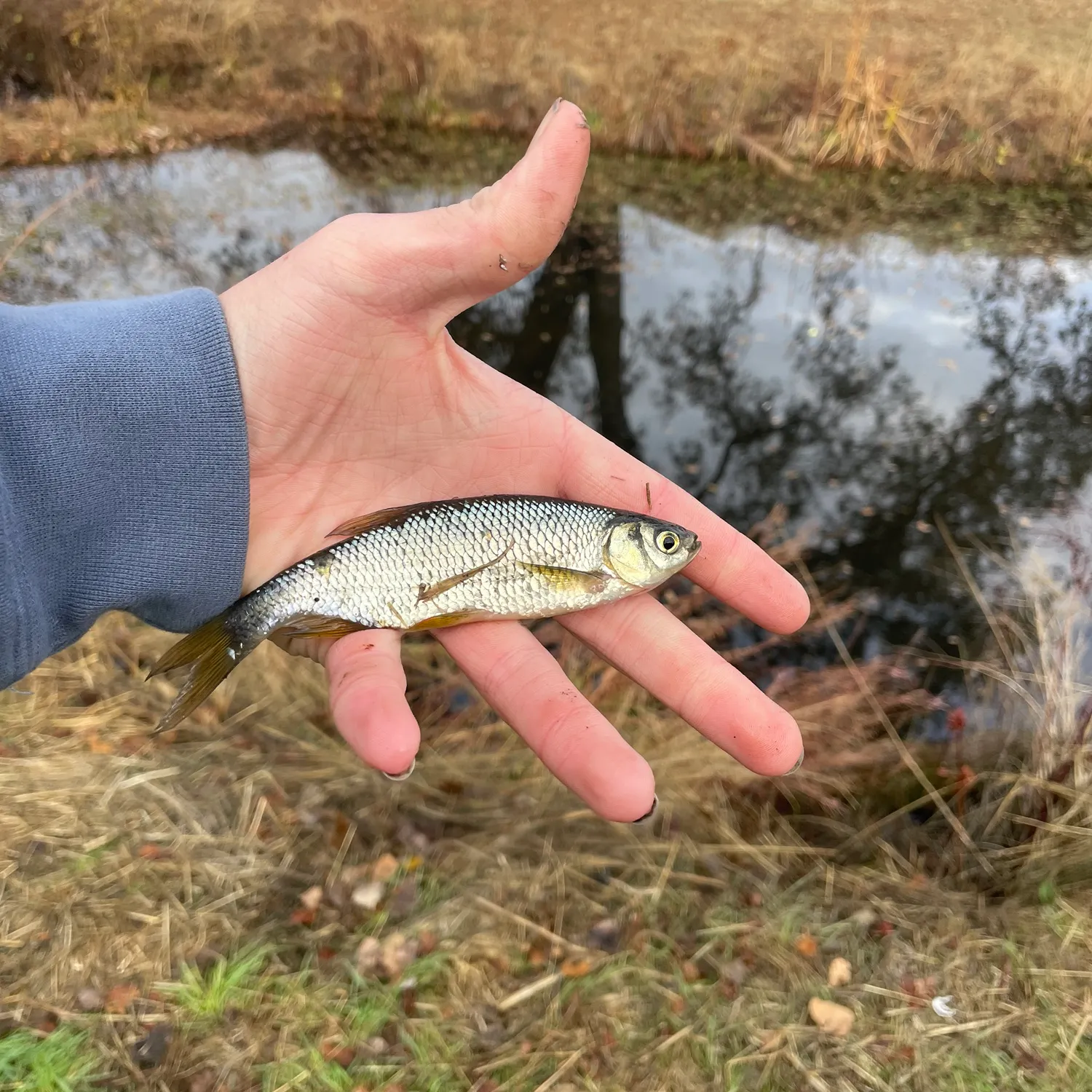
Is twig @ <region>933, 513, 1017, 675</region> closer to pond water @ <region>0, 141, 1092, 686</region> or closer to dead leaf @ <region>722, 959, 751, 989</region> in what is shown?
pond water @ <region>0, 141, 1092, 686</region>

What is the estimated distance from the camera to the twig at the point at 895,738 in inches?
136

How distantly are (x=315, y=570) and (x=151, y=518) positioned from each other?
1.65 feet

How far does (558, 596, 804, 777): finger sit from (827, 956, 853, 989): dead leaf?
1100 millimetres

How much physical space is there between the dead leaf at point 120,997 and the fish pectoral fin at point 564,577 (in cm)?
191

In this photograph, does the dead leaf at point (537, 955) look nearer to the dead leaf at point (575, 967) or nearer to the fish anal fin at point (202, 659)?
the dead leaf at point (575, 967)

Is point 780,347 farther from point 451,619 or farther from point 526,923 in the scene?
point 526,923

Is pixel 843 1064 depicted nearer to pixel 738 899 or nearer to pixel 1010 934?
pixel 738 899

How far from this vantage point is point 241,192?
28.8 feet

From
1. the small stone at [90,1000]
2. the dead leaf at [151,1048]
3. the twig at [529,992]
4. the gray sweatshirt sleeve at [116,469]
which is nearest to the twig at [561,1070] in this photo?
the twig at [529,992]

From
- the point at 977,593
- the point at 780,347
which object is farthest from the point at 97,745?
the point at 780,347

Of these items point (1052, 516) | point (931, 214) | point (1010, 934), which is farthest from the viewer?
point (931, 214)

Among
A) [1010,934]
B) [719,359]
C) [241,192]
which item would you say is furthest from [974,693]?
[241,192]

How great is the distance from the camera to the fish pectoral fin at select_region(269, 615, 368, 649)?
8.07ft

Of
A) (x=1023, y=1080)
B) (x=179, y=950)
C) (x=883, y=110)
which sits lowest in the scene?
(x=1023, y=1080)
